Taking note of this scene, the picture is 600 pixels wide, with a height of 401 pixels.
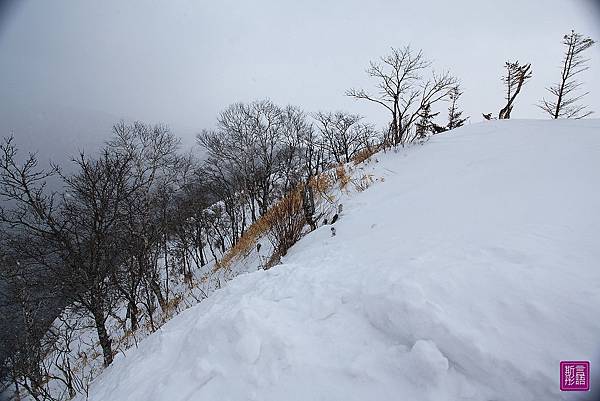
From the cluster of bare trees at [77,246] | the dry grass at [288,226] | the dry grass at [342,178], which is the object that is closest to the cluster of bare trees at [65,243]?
the cluster of bare trees at [77,246]

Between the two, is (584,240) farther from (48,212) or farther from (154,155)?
(154,155)

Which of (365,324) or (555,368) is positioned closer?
(555,368)

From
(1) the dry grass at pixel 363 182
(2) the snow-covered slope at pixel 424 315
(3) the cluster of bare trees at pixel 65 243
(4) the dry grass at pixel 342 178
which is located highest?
(3) the cluster of bare trees at pixel 65 243

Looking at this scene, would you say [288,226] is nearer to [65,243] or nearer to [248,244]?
[248,244]

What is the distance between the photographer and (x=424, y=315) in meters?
1.73

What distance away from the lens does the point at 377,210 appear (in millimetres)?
4922

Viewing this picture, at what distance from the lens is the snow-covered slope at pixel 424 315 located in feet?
4.77

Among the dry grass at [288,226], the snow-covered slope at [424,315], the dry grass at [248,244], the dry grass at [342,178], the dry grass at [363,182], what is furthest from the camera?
the dry grass at [248,244]

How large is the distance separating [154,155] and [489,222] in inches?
762

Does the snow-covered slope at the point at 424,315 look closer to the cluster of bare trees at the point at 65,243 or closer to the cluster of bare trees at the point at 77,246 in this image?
the cluster of bare trees at the point at 77,246

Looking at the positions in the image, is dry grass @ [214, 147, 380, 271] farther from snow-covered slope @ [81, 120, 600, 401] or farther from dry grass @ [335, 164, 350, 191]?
snow-covered slope @ [81, 120, 600, 401]

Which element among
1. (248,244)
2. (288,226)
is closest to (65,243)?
(248,244)

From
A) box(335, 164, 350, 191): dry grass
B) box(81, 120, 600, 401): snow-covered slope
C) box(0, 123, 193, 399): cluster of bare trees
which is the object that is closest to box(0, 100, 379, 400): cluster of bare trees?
box(0, 123, 193, 399): cluster of bare trees

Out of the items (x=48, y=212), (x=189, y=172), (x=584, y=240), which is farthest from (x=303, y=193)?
(x=189, y=172)
